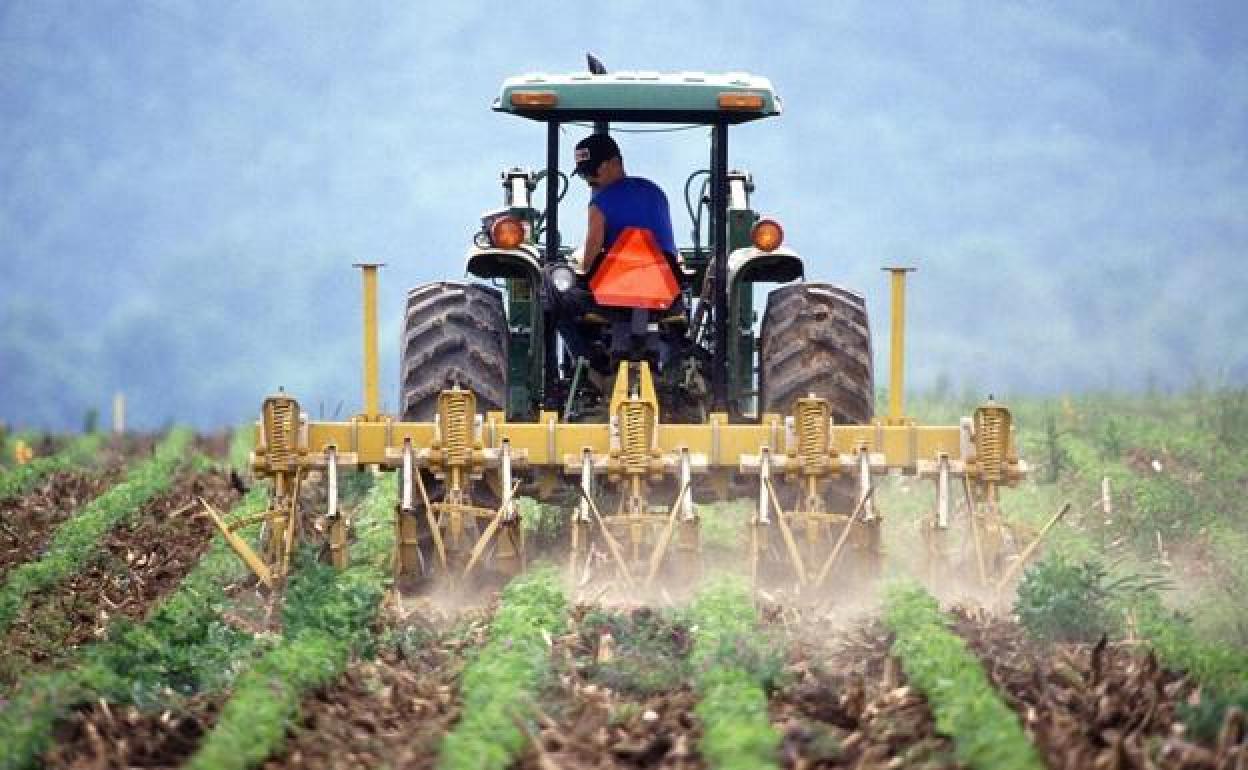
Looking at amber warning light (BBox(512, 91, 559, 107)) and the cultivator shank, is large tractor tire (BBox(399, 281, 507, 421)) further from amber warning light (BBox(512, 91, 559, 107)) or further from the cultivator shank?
amber warning light (BBox(512, 91, 559, 107))

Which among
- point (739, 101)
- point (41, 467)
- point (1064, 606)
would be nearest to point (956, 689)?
point (1064, 606)

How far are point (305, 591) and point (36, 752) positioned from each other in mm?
2317

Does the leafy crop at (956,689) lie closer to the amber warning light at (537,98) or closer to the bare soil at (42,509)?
the amber warning light at (537,98)

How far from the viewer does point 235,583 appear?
1311 centimetres

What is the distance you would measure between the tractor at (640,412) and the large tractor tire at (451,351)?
1cm

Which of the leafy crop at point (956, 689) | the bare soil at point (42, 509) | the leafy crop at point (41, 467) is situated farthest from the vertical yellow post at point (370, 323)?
the leafy crop at point (41, 467)

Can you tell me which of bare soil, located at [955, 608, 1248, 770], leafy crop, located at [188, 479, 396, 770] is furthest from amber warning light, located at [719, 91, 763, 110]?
bare soil, located at [955, 608, 1248, 770]

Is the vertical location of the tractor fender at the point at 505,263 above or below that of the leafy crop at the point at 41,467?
above

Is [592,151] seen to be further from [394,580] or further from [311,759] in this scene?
[311,759]

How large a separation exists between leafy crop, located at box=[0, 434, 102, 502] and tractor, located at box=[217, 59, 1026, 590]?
21.1ft

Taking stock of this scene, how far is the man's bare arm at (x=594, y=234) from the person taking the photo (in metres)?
13.1

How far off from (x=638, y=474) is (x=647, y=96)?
2.00 meters

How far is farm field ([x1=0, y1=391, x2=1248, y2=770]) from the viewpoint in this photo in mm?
8484

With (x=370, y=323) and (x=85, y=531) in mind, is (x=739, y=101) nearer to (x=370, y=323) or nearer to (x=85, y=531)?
(x=370, y=323)
